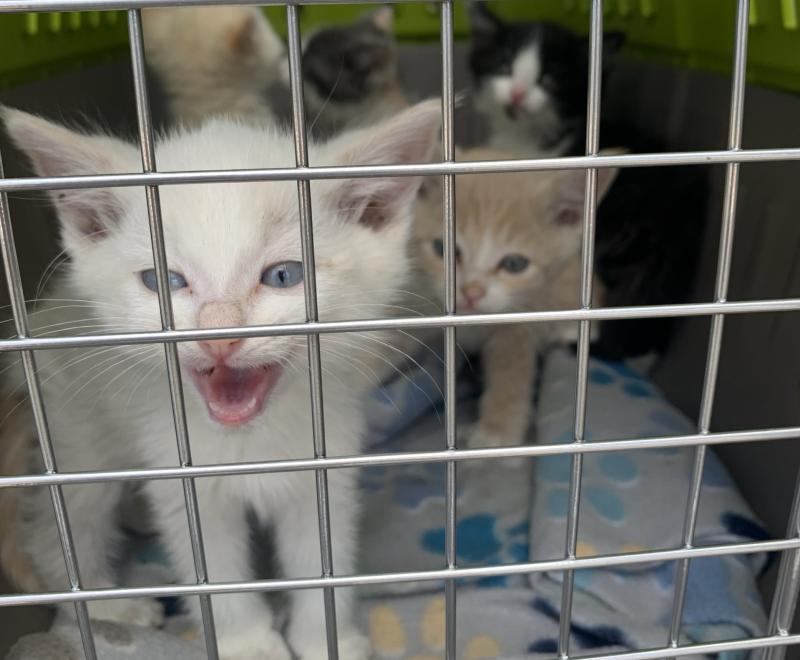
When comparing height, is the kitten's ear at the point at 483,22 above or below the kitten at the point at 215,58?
above

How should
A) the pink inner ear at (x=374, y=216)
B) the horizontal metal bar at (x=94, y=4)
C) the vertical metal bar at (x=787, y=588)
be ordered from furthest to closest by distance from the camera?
the pink inner ear at (x=374, y=216)
the vertical metal bar at (x=787, y=588)
the horizontal metal bar at (x=94, y=4)

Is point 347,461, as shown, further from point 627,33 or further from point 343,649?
point 627,33

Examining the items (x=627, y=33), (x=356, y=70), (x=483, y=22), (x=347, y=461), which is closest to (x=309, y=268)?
(x=347, y=461)

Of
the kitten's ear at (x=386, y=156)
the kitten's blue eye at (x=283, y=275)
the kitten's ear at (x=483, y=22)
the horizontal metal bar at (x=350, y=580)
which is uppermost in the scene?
the kitten's ear at (x=483, y=22)

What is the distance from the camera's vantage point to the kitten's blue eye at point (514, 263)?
147 centimetres

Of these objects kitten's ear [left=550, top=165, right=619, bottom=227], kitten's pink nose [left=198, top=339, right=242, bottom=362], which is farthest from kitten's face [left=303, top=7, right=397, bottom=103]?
kitten's pink nose [left=198, top=339, right=242, bottom=362]

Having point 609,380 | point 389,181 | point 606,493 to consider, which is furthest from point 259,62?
point 606,493

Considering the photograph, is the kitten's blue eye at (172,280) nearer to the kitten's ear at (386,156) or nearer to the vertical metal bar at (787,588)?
the kitten's ear at (386,156)

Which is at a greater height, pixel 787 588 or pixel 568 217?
pixel 568 217

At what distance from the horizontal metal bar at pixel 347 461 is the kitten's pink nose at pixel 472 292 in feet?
2.51

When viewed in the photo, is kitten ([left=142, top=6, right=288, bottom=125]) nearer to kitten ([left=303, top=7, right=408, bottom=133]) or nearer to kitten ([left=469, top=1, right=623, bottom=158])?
kitten ([left=303, top=7, right=408, bottom=133])

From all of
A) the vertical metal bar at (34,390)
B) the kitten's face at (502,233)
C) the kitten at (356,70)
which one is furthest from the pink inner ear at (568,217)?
the vertical metal bar at (34,390)

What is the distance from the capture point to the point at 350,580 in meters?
0.67

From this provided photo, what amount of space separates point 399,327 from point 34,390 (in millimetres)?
290
